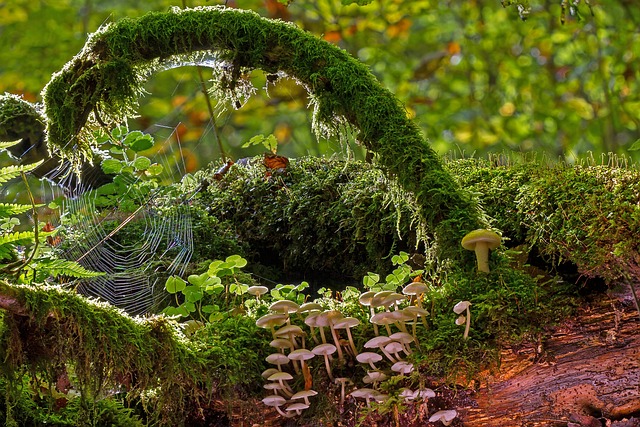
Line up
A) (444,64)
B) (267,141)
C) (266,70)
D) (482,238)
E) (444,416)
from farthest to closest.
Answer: (444,64)
(267,141)
(266,70)
(482,238)
(444,416)

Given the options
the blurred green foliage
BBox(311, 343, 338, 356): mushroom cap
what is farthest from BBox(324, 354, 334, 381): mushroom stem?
the blurred green foliage

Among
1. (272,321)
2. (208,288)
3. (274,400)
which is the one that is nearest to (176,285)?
(208,288)

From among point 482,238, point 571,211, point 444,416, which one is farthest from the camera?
point 571,211

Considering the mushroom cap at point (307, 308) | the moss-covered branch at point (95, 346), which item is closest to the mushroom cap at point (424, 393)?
the mushroom cap at point (307, 308)

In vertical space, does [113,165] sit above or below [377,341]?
above

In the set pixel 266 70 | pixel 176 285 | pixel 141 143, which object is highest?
pixel 141 143

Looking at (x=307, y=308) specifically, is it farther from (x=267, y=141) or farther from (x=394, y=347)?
(x=267, y=141)

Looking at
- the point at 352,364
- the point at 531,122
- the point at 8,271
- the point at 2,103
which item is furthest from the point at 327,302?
the point at 531,122

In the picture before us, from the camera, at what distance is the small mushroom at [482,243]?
1.86m

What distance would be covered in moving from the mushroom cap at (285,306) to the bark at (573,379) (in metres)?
0.57

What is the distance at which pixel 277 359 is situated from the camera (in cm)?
179

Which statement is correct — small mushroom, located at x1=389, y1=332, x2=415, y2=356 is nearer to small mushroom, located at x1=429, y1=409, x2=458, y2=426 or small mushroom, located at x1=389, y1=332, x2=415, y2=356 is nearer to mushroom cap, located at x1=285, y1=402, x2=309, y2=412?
small mushroom, located at x1=429, y1=409, x2=458, y2=426

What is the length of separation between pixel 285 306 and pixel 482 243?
0.65m

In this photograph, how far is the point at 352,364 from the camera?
1.88 metres
